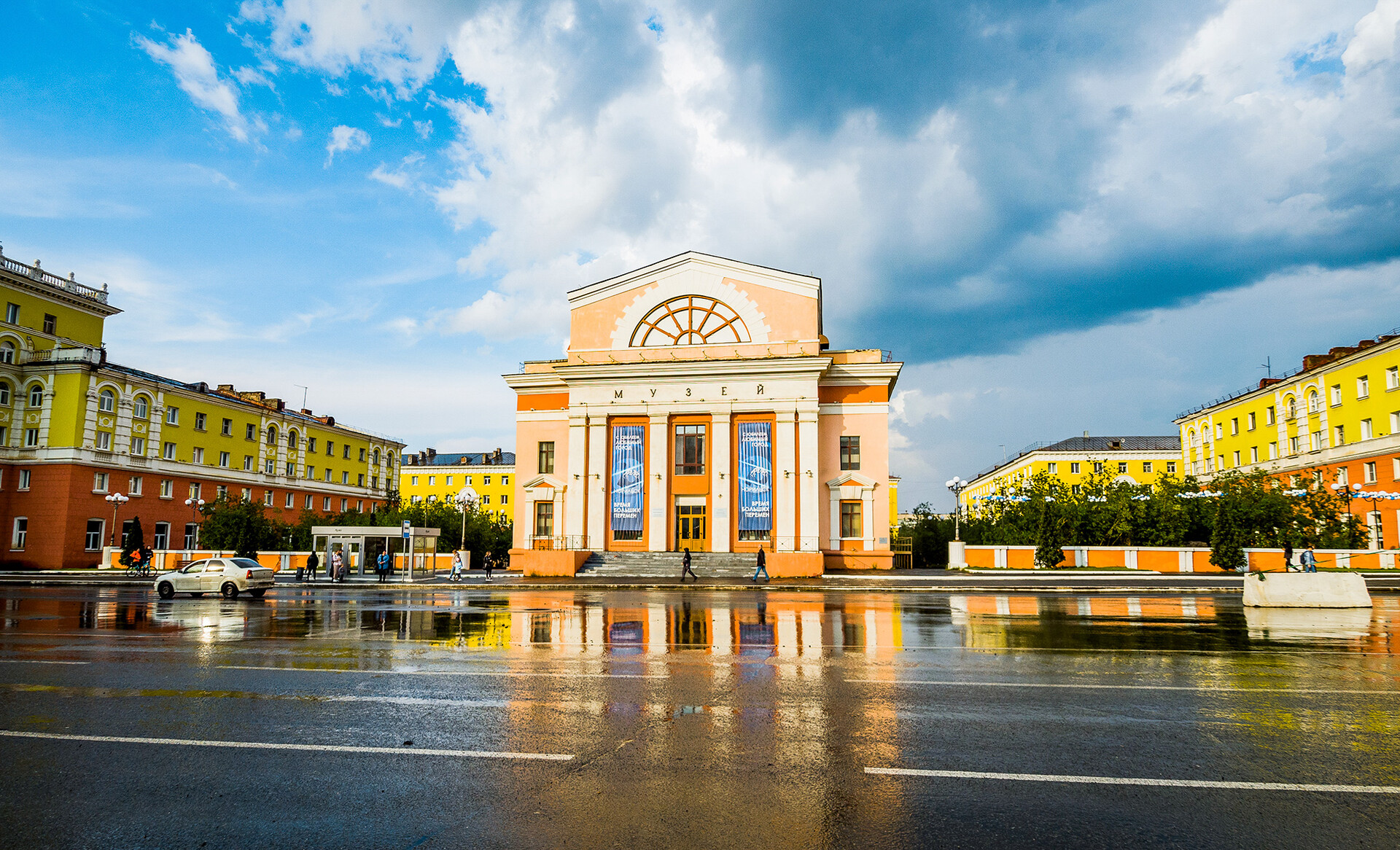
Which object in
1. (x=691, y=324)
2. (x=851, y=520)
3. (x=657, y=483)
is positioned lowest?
(x=851, y=520)

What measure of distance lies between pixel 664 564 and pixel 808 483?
852 cm

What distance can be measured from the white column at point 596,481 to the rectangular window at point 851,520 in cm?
1289

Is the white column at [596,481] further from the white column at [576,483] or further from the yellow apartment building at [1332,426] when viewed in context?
the yellow apartment building at [1332,426]

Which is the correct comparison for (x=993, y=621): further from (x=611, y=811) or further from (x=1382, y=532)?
(x=1382, y=532)

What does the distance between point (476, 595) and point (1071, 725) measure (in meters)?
23.6

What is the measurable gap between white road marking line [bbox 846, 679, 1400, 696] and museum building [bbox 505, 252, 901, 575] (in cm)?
3015

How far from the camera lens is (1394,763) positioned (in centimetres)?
596

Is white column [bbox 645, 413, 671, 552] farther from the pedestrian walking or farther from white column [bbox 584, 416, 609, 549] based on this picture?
the pedestrian walking

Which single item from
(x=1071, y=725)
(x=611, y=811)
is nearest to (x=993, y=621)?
(x=1071, y=725)

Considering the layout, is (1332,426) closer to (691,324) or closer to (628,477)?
(691,324)

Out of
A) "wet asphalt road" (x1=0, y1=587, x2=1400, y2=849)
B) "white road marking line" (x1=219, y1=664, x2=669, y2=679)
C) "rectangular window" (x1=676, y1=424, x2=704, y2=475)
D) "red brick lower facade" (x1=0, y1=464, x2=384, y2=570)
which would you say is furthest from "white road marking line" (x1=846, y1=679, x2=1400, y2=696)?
"red brick lower facade" (x1=0, y1=464, x2=384, y2=570)

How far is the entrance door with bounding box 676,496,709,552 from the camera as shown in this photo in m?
41.2

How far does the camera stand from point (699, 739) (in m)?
6.66

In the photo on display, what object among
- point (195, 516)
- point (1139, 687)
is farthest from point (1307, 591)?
point (195, 516)
